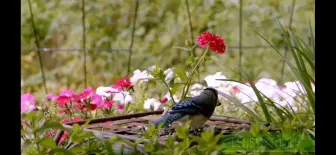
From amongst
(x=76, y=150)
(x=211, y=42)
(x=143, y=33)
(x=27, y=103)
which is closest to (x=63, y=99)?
(x=27, y=103)

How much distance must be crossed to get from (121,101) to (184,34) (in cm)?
180

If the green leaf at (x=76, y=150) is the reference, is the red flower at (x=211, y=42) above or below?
above

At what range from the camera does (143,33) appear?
11.4ft

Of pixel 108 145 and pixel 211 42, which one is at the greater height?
pixel 211 42

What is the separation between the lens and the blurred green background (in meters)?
3.26

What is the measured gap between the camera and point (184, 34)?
335 centimetres

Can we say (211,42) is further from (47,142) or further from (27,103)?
(27,103)

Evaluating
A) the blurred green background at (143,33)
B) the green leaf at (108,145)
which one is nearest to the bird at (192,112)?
the green leaf at (108,145)

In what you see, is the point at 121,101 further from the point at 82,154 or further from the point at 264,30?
the point at 264,30

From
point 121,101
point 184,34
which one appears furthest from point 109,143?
point 184,34

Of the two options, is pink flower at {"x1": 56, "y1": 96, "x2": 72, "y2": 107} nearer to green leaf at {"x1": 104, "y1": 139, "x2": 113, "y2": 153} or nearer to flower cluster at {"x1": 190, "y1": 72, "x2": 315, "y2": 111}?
flower cluster at {"x1": 190, "y1": 72, "x2": 315, "y2": 111}

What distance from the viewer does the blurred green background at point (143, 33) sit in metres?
3.26

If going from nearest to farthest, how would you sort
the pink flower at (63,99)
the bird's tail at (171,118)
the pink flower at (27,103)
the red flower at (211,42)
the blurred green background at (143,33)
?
the bird's tail at (171,118) → the red flower at (211,42) → the pink flower at (63,99) → the pink flower at (27,103) → the blurred green background at (143,33)

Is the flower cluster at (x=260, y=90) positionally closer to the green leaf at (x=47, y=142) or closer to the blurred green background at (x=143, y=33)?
the green leaf at (x=47, y=142)
